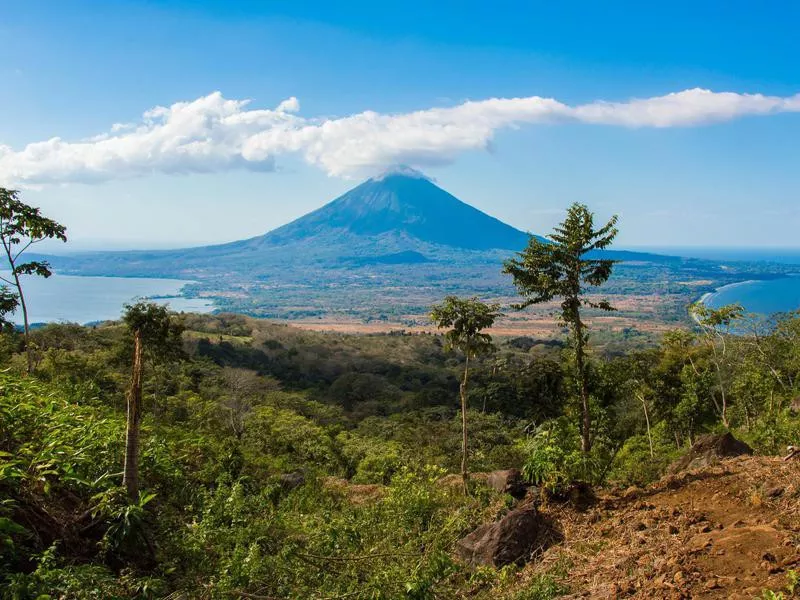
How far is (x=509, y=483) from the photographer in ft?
27.0

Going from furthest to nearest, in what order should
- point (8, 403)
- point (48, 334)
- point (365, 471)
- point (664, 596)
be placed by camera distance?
point (48, 334) → point (365, 471) → point (8, 403) → point (664, 596)

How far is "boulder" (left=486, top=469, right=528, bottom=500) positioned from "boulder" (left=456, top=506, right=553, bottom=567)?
1194 mm

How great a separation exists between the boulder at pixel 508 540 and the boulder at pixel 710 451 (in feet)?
9.68

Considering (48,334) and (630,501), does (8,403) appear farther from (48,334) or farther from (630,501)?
(48,334)

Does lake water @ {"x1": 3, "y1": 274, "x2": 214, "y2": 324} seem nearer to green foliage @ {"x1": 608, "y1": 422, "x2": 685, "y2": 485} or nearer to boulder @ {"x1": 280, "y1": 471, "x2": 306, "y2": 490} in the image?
green foliage @ {"x1": 608, "y1": 422, "x2": 685, "y2": 485}

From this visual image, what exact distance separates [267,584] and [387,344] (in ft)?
205

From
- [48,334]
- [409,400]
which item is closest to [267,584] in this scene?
[48,334]

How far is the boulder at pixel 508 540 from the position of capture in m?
6.29

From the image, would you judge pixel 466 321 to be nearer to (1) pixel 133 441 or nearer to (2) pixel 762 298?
(1) pixel 133 441

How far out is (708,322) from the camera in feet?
53.4

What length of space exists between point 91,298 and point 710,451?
148482 millimetres

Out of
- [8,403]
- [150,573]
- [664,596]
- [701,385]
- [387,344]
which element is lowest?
[387,344]

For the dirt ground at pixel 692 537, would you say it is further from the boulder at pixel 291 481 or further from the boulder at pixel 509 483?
the boulder at pixel 291 481

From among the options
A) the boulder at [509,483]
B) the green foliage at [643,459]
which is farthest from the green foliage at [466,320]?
the green foliage at [643,459]
